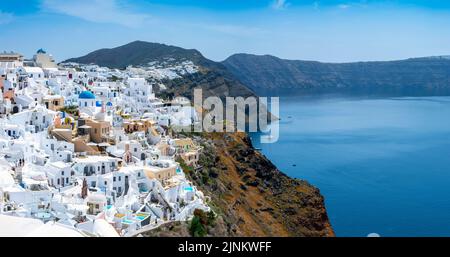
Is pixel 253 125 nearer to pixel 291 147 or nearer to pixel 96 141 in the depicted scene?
pixel 291 147

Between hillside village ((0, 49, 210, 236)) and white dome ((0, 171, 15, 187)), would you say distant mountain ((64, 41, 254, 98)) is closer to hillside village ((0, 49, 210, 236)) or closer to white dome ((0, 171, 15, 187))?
hillside village ((0, 49, 210, 236))

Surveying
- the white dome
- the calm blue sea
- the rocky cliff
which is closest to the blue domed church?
the rocky cliff

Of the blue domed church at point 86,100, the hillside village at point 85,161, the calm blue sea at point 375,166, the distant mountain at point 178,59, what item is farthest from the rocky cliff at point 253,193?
the distant mountain at point 178,59

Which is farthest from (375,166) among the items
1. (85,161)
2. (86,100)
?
(85,161)

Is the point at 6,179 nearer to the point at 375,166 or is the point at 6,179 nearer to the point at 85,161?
the point at 85,161

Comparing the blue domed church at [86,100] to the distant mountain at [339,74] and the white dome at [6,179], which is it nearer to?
the white dome at [6,179]

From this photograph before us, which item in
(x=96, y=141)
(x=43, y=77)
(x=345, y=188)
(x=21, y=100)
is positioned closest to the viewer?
(x=96, y=141)
